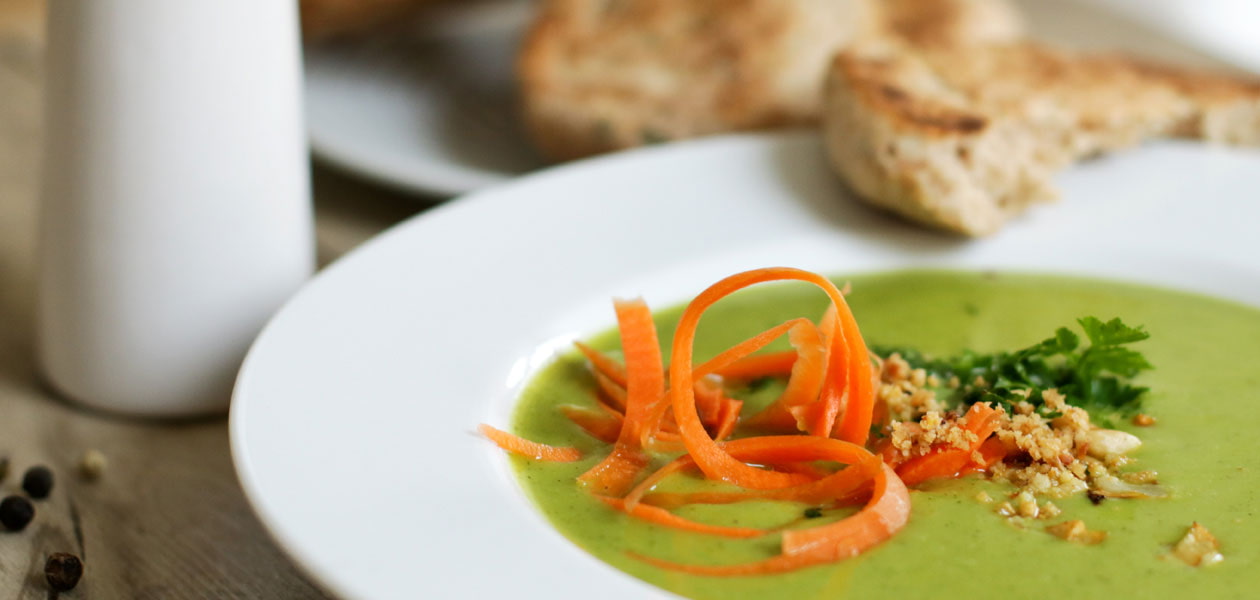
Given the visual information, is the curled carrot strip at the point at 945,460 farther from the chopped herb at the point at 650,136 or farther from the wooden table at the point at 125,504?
the chopped herb at the point at 650,136

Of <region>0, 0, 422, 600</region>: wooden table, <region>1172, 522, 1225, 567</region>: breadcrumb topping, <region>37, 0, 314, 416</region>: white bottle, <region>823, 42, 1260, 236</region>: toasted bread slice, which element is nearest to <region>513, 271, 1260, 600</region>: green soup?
<region>1172, 522, 1225, 567</region>: breadcrumb topping

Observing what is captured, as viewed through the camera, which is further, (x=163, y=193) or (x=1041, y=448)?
(x=163, y=193)

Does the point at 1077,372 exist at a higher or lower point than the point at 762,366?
higher

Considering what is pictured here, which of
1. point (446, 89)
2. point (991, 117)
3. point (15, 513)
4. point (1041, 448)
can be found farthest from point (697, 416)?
point (446, 89)

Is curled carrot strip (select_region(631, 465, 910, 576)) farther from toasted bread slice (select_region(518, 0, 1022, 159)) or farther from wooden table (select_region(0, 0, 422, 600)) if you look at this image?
toasted bread slice (select_region(518, 0, 1022, 159))

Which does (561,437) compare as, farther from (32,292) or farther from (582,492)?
(32,292)

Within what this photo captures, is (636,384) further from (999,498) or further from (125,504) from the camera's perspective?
(125,504)
